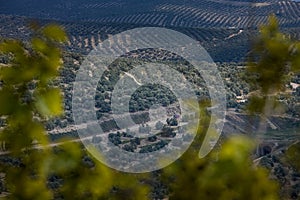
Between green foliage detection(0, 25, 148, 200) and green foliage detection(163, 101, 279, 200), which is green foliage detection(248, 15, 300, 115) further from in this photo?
green foliage detection(0, 25, 148, 200)

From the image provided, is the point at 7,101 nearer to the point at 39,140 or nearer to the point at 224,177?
the point at 39,140

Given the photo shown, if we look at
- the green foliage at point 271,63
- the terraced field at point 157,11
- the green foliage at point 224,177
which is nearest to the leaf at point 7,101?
the green foliage at point 224,177

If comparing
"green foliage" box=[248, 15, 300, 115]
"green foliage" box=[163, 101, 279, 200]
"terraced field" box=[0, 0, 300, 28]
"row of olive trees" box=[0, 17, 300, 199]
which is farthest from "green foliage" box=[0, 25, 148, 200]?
"terraced field" box=[0, 0, 300, 28]

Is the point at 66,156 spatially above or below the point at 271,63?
below

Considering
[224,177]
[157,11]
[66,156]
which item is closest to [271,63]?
[224,177]

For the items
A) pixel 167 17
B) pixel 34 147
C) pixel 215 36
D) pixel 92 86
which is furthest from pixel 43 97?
pixel 167 17

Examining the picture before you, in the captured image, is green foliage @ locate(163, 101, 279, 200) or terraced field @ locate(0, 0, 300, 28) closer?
green foliage @ locate(163, 101, 279, 200)

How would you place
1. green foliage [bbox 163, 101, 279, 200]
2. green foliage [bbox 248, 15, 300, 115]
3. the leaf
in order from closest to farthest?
the leaf → green foliage [bbox 163, 101, 279, 200] → green foliage [bbox 248, 15, 300, 115]

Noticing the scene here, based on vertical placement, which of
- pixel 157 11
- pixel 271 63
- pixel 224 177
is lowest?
pixel 224 177

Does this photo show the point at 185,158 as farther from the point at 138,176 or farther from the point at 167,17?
the point at 167,17

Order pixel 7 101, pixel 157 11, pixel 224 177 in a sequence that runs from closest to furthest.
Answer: pixel 7 101
pixel 224 177
pixel 157 11

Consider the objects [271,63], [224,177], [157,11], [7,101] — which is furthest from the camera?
[157,11]
